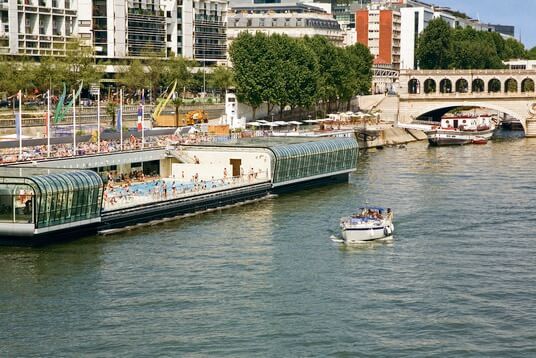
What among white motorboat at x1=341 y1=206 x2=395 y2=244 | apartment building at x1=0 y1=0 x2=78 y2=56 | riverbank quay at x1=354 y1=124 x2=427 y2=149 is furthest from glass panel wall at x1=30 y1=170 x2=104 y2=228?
riverbank quay at x1=354 y1=124 x2=427 y2=149

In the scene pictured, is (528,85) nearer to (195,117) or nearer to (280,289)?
(195,117)

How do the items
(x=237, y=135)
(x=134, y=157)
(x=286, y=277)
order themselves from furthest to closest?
(x=237, y=135)
(x=134, y=157)
(x=286, y=277)

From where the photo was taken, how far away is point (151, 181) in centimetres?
8394

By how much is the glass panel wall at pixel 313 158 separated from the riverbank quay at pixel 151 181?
0.08 meters

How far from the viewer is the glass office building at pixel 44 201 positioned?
204 ft

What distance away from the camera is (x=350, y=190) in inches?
3664

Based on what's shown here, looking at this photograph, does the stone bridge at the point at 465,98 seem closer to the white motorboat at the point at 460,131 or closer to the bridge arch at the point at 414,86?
the bridge arch at the point at 414,86

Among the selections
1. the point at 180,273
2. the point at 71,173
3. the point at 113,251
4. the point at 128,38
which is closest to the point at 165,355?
the point at 180,273

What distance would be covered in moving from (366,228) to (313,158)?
93.5 feet

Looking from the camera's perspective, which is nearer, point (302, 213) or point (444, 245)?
point (444, 245)

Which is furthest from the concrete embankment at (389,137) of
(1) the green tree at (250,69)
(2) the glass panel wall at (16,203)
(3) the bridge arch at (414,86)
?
(2) the glass panel wall at (16,203)

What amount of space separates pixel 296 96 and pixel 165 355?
335ft

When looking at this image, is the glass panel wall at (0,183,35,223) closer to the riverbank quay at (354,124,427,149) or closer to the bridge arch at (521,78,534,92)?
the riverbank quay at (354,124,427,149)

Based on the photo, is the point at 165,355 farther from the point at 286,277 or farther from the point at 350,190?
the point at 350,190
